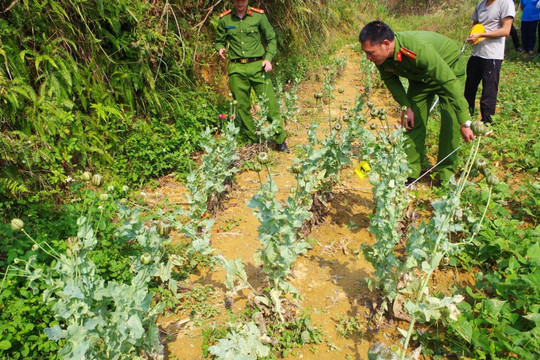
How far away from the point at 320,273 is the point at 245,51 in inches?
122

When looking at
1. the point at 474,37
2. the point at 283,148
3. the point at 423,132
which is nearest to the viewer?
the point at 423,132

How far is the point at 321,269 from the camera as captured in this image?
3.11m

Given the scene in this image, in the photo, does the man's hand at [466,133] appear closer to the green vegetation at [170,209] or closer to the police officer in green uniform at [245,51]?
the green vegetation at [170,209]

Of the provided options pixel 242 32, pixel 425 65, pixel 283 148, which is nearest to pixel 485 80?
pixel 425 65

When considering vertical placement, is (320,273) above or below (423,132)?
below

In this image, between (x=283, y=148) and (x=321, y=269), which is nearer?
(x=321, y=269)

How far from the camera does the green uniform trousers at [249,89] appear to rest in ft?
15.6

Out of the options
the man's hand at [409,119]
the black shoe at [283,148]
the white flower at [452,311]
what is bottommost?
the black shoe at [283,148]

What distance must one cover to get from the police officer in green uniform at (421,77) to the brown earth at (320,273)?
2.99 feet

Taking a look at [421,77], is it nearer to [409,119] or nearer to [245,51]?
[409,119]

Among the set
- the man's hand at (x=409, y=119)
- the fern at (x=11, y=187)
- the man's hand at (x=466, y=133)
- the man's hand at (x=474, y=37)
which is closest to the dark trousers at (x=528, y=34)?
the man's hand at (x=474, y=37)

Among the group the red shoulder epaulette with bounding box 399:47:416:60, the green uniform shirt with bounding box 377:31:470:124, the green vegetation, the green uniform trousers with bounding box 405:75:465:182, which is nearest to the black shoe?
the green vegetation

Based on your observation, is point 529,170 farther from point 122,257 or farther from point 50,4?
point 50,4

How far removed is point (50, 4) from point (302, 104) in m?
4.47
